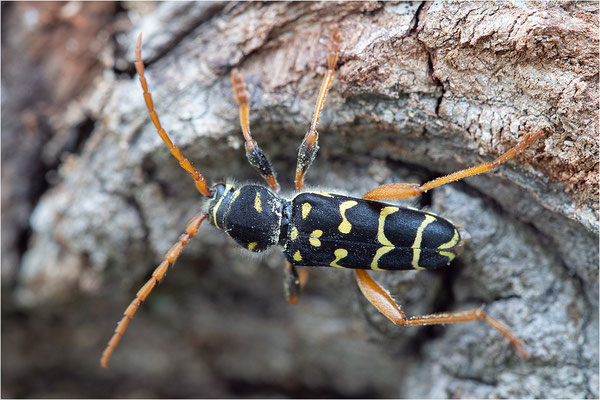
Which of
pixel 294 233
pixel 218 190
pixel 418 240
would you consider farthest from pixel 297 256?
pixel 418 240

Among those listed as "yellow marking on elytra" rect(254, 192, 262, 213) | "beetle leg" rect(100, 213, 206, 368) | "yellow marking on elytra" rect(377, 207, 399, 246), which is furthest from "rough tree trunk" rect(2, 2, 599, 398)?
"beetle leg" rect(100, 213, 206, 368)

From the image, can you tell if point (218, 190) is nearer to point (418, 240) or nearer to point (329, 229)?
point (329, 229)

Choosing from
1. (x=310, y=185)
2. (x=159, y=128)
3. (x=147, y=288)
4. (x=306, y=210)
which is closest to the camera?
(x=159, y=128)

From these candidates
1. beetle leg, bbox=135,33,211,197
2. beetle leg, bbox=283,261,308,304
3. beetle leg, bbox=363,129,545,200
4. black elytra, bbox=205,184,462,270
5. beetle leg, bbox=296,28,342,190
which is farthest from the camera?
beetle leg, bbox=283,261,308,304

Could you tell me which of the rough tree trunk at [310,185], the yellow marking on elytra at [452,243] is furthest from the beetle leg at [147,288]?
the yellow marking on elytra at [452,243]

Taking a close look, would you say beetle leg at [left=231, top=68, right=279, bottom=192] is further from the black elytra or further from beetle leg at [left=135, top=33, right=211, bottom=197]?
beetle leg at [left=135, top=33, right=211, bottom=197]

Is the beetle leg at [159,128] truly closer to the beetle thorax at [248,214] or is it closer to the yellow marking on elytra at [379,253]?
the beetle thorax at [248,214]
